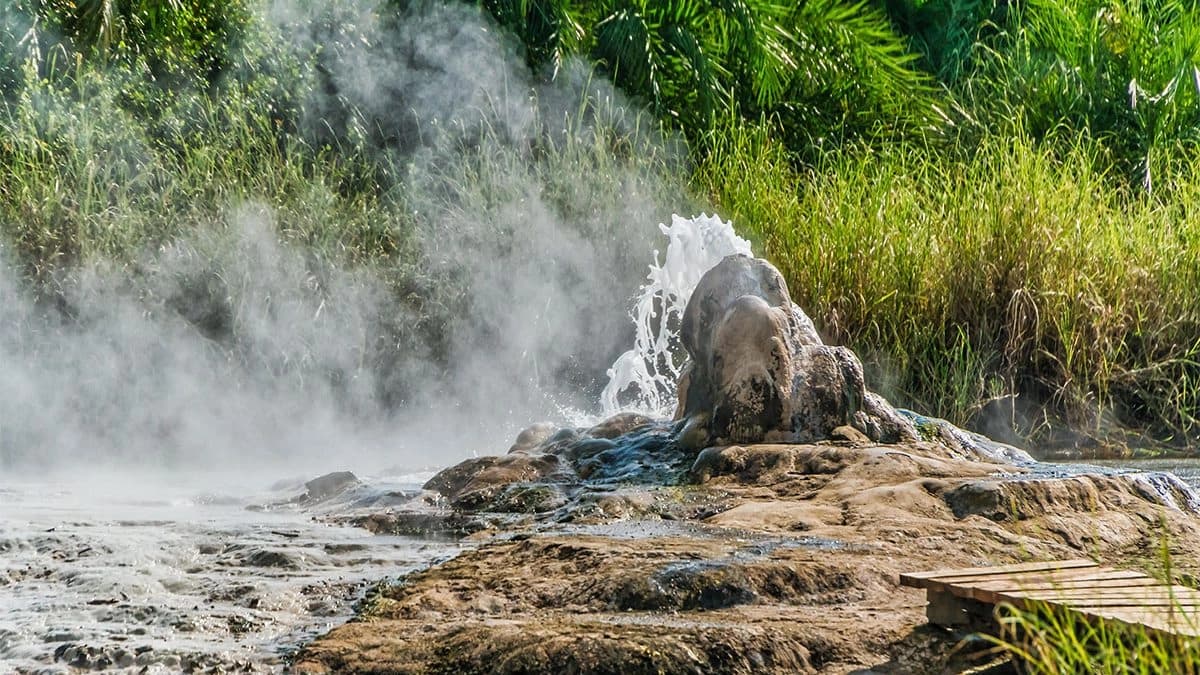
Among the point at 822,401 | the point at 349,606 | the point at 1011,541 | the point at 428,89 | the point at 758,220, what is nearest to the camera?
the point at 349,606

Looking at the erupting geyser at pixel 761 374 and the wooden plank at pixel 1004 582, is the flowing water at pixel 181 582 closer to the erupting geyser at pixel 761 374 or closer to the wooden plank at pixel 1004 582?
the erupting geyser at pixel 761 374

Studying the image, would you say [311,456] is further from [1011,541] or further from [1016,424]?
[1011,541]

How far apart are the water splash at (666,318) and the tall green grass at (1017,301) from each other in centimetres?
96

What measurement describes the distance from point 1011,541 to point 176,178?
7487 millimetres

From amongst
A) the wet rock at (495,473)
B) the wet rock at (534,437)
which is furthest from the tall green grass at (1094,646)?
the wet rock at (534,437)

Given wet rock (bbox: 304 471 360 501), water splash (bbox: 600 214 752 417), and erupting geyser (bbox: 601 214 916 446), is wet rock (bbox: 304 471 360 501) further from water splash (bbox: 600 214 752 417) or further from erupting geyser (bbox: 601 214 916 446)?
water splash (bbox: 600 214 752 417)

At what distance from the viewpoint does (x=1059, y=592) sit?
298 cm

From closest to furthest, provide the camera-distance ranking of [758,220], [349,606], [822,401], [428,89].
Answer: [349,606], [822,401], [758,220], [428,89]

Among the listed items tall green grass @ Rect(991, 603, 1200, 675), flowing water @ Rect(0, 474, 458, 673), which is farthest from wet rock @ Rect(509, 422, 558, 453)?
tall green grass @ Rect(991, 603, 1200, 675)

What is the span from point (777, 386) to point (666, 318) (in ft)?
7.08

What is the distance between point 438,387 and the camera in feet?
33.3

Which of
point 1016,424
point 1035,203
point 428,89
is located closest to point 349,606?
point 1016,424

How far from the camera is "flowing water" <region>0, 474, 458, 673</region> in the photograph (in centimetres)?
351

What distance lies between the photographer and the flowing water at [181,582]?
351 centimetres
